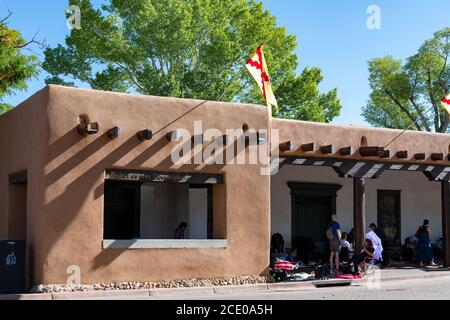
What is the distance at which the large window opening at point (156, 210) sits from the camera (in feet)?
66.9

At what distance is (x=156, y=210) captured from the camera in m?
21.7

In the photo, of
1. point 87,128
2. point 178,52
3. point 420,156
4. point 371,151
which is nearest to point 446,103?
point 420,156

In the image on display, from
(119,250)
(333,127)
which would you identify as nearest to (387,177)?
(333,127)

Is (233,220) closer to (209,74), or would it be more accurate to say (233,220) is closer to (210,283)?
(210,283)

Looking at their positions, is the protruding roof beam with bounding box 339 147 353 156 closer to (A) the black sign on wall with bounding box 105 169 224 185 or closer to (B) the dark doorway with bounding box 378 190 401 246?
(A) the black sign on wall with bounding box 105 169 224 185

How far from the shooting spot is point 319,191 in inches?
934

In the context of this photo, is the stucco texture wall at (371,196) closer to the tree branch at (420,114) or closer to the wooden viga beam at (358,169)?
the wooden viga beam at (358,169)

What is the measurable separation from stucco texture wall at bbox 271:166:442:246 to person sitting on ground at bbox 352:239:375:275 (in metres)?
3.87

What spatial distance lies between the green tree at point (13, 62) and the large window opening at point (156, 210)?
6069 millimetres

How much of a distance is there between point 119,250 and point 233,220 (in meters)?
3.14

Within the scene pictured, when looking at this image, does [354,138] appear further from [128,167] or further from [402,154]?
[128,167]

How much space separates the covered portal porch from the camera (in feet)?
68.0
